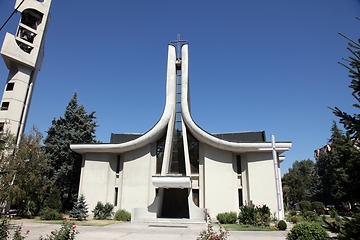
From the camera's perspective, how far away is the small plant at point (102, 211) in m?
19.5

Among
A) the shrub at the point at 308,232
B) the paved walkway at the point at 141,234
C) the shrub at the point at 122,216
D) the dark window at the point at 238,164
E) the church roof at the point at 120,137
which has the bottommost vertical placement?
the paved walkway at the point at 141,234

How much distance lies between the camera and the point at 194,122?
2006cm

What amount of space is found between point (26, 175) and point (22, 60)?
1097 centimetres

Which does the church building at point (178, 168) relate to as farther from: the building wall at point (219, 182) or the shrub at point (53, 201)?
the shrub at point (53, 201)

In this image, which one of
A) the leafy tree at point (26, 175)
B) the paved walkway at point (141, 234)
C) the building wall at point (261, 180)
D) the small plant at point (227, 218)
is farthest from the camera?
the building wall at point (261, 180)

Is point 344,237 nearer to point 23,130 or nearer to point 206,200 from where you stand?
point 206,200

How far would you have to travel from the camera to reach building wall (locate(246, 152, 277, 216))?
18703mm

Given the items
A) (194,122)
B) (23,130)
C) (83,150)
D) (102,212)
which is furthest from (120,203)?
(23,130)

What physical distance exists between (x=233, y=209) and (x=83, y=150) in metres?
13.3

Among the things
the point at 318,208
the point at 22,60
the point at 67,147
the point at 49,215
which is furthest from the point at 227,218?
the point at 22,60

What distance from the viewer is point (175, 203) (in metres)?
21.8

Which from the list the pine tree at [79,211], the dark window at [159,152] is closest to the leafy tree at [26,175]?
the pine tree at [79,211]

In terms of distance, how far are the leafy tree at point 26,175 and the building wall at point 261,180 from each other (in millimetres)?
16414

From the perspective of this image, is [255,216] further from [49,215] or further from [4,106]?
[4,106]
